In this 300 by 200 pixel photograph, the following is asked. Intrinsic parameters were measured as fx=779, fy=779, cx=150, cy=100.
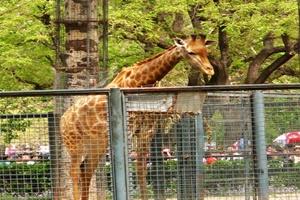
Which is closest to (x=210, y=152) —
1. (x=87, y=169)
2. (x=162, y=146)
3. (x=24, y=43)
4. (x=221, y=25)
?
(x=162, y=146)

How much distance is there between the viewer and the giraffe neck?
34.2 feet

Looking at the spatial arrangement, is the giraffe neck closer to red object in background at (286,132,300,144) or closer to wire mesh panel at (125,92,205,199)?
wire mesh panel at (125,92,205,199)

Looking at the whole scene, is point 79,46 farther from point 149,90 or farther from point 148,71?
point 149,90

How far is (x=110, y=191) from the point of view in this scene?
7090 millimetres

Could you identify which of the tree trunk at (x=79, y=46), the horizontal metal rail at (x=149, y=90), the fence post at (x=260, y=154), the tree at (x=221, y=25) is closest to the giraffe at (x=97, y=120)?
the horizontal metal rail at (x=149, y=90)

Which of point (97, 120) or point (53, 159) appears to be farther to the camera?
point (97, 120)

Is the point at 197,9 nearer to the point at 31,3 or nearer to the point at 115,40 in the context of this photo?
the point at 115,40

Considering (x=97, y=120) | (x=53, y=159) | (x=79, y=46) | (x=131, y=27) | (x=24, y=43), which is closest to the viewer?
(x=53, y=159)

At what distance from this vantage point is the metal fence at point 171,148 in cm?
668

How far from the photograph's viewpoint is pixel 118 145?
6492 mm

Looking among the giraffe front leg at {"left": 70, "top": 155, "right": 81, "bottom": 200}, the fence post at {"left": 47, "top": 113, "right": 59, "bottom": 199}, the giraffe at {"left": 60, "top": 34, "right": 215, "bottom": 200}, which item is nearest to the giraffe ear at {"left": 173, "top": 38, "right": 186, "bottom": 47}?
the giraffe at {"left": 60, "top": 34, "right": 215, "bottom": 200}

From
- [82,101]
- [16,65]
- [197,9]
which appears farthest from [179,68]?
[82,101]

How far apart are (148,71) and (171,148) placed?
11.8 ft

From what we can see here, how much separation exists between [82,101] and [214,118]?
2.23 metres
